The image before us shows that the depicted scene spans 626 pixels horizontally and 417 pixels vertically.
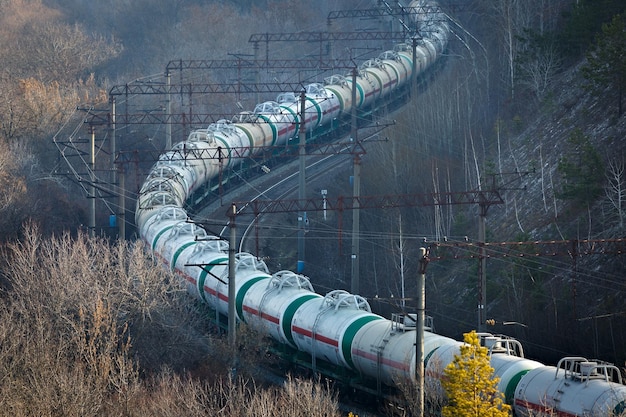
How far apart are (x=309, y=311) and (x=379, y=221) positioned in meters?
20.8

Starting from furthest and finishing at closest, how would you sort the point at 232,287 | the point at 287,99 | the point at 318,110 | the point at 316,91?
1. the point at 287,99
2. the point at 316,91
3. the point at 318,110
4. the point at 232,287

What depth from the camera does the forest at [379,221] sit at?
96.6 ft

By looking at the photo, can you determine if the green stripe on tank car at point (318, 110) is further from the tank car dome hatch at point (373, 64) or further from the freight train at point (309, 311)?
the tank car dome hatch at point (373, 64)

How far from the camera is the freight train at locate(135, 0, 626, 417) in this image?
23.8 metres

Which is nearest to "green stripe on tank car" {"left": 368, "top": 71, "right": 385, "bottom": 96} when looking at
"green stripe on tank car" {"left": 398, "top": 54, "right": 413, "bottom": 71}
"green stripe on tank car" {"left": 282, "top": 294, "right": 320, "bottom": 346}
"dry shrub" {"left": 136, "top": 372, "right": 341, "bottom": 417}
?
"green stripe on tank car" {"left": 398, "top": 54, "right": 413, "bottom": 71}

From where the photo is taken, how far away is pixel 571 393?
919 inches

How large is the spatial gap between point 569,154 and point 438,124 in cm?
1303

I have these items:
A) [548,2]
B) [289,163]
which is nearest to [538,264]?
[289,163]

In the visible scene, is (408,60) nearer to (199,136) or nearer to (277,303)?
(199,136)

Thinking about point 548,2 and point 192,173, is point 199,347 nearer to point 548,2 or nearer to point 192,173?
point 192,173

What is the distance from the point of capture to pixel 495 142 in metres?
53.6

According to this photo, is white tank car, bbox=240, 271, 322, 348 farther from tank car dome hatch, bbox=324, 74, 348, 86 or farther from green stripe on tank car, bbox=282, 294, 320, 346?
tank car dome hatch, bbox=324, 74, 348, 86

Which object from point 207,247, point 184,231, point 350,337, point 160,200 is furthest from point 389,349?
point 160,200

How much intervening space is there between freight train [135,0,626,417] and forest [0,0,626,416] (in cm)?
136
